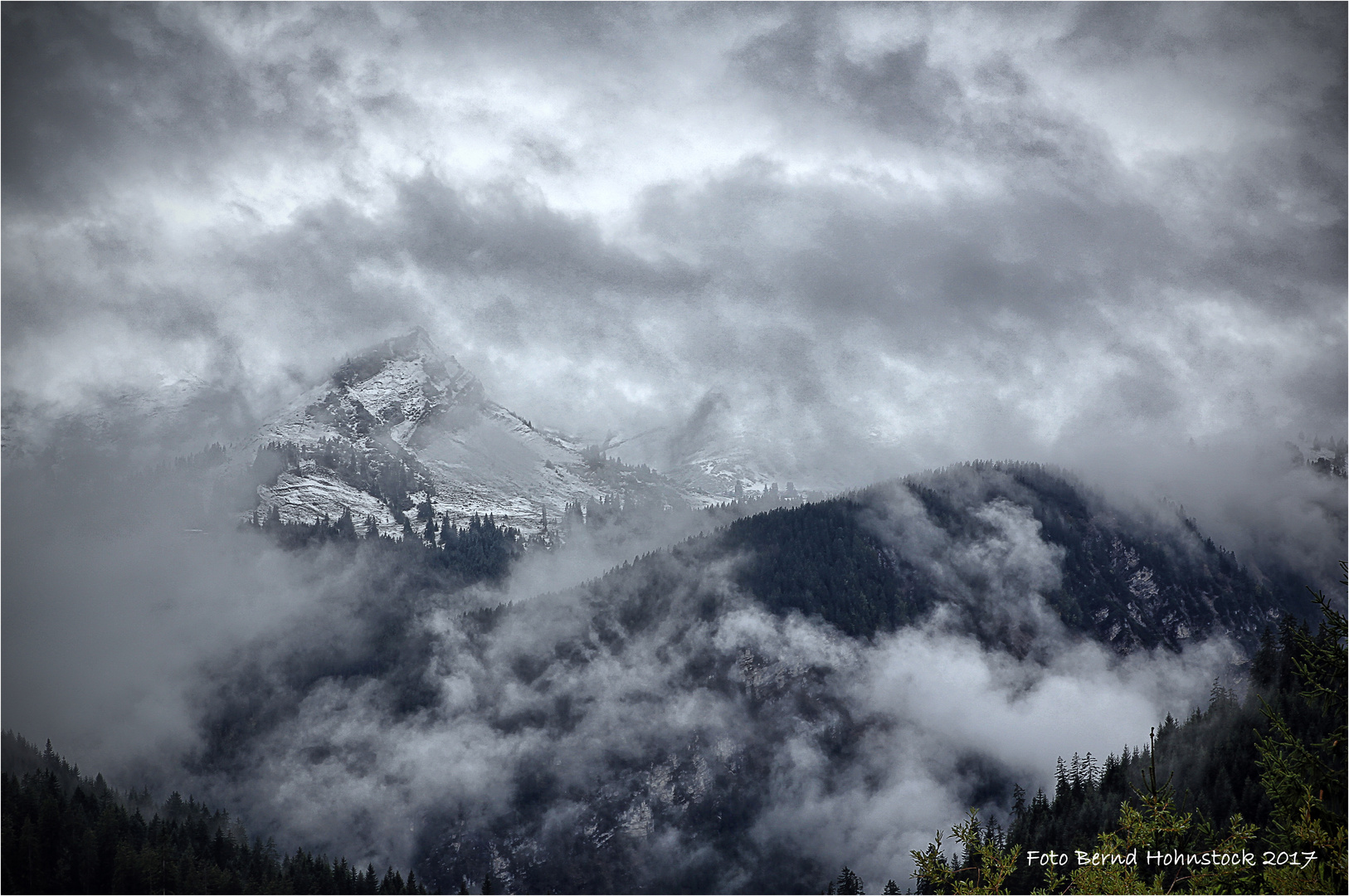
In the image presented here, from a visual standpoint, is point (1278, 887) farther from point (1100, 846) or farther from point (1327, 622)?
point (1327, 622)

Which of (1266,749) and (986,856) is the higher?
(1266,749)

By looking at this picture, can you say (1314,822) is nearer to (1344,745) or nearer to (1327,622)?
(1344,745)

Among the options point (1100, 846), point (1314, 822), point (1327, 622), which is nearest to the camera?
point (1314, 822)

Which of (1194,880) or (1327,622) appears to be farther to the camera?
(1327,622)

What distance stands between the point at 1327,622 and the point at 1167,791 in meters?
11.4

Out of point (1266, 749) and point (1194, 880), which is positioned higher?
point (1266, 749)

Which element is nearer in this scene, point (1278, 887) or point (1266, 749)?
point (1278, 887)

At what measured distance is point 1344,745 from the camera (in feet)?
140

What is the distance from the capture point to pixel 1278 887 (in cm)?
3928

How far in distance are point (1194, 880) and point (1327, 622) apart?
12414mm

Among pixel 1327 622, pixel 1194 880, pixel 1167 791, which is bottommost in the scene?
pixel 1194 880

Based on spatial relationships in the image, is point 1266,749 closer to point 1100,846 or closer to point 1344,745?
point 1344,745

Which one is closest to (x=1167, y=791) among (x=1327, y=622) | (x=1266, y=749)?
(x=1266, y=749)

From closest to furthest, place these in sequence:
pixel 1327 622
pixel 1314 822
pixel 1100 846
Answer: pixel 1314 822
pixel 1100 846
pixel 1327 622
